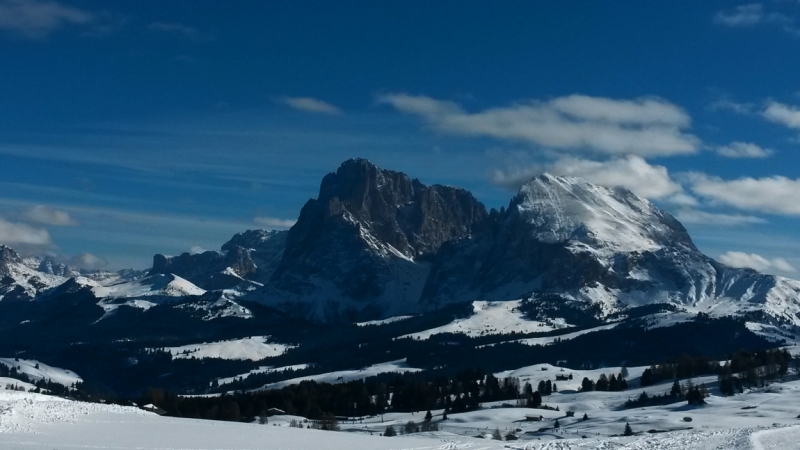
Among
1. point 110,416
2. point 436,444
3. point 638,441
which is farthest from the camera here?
point 110,416

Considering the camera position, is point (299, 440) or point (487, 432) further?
point (487, 432)

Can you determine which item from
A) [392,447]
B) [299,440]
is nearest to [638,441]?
[392,447]

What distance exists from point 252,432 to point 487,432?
230ft

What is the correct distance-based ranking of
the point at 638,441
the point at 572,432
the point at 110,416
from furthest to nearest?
the point at 572,432 < the point at 110,416 < the point at 638,441

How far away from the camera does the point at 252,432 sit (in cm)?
13300

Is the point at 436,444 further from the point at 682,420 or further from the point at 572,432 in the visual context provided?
the point at 682,420

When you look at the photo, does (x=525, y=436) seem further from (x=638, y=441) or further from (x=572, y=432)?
(x=638, y=441)

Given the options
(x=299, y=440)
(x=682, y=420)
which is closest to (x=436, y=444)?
(x=299, y=440)

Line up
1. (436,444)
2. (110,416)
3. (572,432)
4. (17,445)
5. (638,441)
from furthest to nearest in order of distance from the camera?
1. (572,432)
2. (110,416)
3. (436,444)
4. (638,441)
5. (17,445)

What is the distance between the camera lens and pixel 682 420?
192625mm

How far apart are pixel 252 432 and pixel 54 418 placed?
2469 centimetres

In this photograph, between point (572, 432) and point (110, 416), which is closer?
point (110, 416)

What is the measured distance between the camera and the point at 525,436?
185375mm

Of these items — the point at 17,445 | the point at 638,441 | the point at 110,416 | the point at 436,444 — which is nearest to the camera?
the point at 17,445
